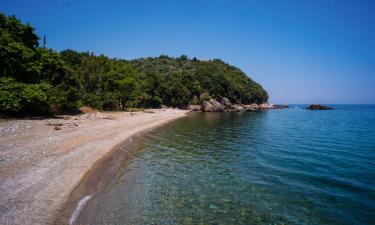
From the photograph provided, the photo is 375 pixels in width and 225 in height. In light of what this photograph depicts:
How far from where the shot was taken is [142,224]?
9375 millimetres

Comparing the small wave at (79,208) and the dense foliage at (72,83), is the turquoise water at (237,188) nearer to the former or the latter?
the small wave at (79,208)

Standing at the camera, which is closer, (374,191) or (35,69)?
(374,191)

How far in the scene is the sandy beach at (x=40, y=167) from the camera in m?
9.10

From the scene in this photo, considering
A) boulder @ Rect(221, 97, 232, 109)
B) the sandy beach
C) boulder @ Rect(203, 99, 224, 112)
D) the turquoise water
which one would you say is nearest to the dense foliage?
boulder @ Rect(221, 97, 232, 109)

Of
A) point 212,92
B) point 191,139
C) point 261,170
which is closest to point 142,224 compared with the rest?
point 261,170

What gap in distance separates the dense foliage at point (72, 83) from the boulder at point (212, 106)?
4953 mm

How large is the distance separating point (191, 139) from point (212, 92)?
79669 millimetres

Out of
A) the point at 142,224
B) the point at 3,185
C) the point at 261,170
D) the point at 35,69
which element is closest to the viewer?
the point at 142,224

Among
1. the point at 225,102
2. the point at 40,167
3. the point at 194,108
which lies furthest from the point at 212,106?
the point at 40,167

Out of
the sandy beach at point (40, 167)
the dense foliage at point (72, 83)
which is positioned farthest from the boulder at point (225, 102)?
the sandy beach at point (40, 167)

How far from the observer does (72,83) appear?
45.4 meters

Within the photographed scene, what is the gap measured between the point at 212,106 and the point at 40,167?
85.4m

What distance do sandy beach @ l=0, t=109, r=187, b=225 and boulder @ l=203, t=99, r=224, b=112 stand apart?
7202 cm

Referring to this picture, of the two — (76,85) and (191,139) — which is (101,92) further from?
(191,139)
